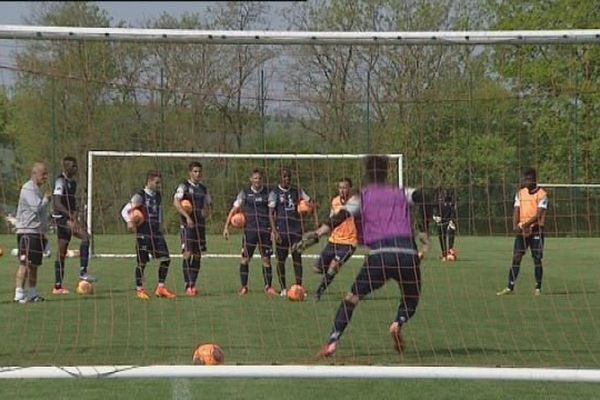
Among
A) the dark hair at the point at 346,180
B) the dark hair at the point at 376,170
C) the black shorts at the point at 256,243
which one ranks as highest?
the dark hair at the point at 346,180

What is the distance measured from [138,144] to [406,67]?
4746 mm

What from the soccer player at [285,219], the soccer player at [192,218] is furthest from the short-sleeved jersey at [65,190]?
the soccer player at [285,219]

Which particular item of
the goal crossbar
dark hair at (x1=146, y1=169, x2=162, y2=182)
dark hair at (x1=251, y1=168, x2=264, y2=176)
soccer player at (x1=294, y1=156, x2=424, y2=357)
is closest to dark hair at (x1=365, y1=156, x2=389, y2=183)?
soccer player at (x1=294, y1=156, x2=424, y2=357)

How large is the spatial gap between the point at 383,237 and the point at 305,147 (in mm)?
2449

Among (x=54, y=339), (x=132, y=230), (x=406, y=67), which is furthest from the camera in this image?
(x=132, y=230)

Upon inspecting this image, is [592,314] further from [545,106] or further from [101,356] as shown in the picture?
[101,356]

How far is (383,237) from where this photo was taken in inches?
374

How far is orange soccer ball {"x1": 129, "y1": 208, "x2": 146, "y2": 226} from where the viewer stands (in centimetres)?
1456

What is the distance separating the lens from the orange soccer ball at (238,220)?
15.4 m

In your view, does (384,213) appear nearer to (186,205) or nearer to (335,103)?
(335,103)

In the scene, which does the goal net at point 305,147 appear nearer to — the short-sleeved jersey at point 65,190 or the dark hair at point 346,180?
the dark hair at point 346,180

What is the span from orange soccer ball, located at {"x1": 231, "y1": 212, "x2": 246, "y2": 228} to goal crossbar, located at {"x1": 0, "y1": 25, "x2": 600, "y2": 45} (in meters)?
7.56

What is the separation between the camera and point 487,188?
13.2 metres

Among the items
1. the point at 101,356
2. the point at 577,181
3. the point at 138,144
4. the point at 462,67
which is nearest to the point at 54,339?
the point at 101,356
